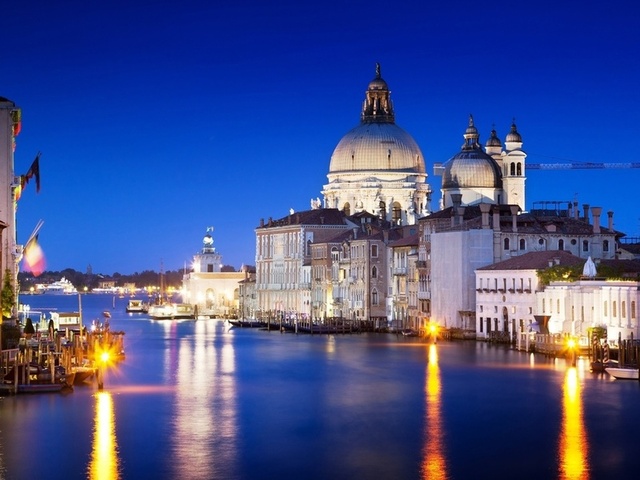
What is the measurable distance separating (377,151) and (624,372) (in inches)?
2268

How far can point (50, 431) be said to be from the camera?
30828 mm

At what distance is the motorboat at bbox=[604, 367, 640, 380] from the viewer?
3922cm

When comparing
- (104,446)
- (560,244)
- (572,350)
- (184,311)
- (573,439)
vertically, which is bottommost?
(104,446)

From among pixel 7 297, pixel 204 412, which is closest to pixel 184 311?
pixel 7 297

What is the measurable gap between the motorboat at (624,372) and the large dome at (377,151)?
57.0 meters

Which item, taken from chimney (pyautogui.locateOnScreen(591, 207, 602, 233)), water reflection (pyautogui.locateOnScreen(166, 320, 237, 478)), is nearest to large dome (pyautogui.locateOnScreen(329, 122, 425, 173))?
chimney (pyautogui.locateOnScreen(591, 207, 602, 233))

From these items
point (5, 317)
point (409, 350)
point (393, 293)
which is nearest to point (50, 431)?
point (5, 317)

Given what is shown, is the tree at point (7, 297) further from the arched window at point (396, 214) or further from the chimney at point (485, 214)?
the arched window at point (396, 214)

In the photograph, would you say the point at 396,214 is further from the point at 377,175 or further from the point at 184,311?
the point at 184,311

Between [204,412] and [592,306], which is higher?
[592,306]

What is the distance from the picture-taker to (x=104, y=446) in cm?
2952

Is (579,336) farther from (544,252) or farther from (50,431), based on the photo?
(50,431)

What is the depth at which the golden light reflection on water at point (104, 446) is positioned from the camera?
26688 mm

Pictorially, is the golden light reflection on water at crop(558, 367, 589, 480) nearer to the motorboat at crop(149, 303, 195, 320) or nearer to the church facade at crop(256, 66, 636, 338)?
the church facade at crop(256, 66, 636, 338)
